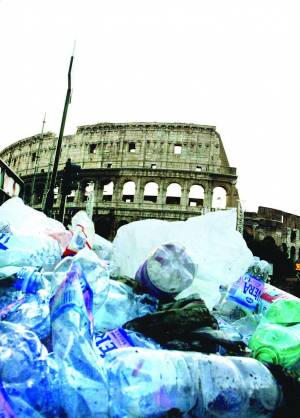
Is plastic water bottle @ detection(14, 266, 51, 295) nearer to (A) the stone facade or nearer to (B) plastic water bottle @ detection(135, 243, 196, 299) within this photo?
(B) plastic water bottle @ detection(135, 243, 196, 299)

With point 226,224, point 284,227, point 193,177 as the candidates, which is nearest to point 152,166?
point 193,177

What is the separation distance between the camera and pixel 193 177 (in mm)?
33562

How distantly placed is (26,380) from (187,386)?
1.64 ft

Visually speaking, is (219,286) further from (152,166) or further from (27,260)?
(152,166)

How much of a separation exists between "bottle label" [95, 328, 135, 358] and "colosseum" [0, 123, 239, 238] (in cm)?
2976

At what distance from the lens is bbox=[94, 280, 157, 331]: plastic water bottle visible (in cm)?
196

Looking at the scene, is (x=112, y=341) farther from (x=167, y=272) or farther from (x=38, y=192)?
(x=38, y=192)

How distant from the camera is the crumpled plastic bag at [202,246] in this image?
7.78ft

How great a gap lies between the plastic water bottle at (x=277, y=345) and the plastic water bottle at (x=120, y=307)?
0.53 meters

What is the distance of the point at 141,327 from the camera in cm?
183

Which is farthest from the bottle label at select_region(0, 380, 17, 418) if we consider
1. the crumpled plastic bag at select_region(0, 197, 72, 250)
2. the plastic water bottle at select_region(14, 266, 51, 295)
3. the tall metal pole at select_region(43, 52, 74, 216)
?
the tall metal pole at select_region(43, 52, 74, 216)

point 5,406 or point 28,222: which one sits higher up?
point 28,222

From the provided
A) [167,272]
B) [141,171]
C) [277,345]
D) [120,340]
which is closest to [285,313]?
[277,345]

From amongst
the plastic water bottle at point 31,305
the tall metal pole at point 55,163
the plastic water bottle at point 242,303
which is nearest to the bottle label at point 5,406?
the plastic water bottle at point 31,305
